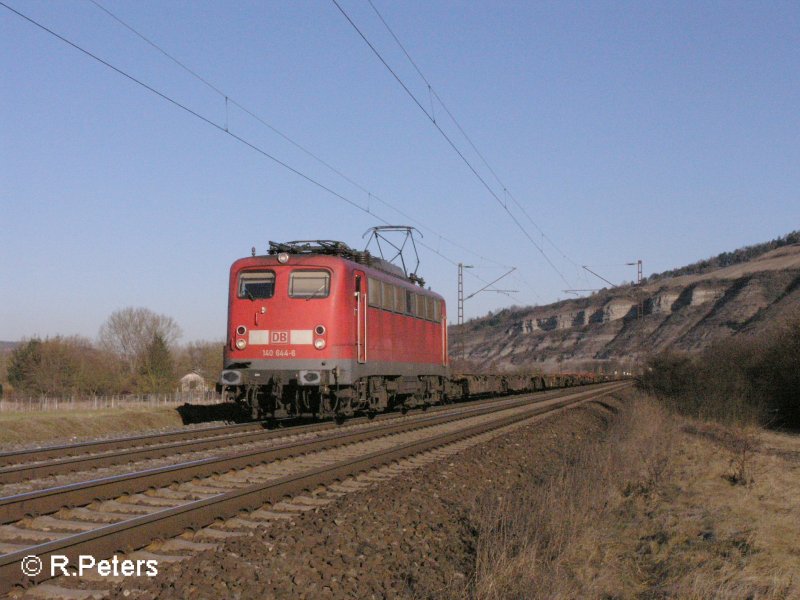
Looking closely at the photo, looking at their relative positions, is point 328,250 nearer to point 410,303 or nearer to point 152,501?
point 410,303

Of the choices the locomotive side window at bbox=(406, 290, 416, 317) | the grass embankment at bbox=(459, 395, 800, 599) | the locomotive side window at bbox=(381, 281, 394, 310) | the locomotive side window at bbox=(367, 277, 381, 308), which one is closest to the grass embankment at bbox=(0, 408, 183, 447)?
the locomotive side window at bbox=(367, 277, 381, 308)

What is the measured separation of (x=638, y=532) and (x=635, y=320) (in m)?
137

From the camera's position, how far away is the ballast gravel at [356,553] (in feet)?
17.7

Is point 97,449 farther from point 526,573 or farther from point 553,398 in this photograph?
point 553,398

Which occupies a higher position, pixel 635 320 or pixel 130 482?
pixel 635 320

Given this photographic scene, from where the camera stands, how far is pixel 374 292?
61.0 ft

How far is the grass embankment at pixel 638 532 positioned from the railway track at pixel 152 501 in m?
2.38

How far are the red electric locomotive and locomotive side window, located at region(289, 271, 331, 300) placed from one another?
2cm

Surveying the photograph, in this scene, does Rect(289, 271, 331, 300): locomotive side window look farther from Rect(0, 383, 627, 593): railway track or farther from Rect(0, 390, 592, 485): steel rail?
Rect(0, 383, 627, 593): railway track

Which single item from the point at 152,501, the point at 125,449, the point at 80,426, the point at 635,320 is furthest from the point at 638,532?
the point at 635,320

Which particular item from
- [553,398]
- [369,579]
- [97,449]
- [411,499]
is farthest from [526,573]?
[553,398]

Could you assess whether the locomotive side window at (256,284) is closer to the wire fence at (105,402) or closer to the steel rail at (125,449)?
the steel rail at (125,449)

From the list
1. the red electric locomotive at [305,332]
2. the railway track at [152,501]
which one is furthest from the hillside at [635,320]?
the railway track at [152,501]

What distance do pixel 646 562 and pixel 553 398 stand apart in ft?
98.4
